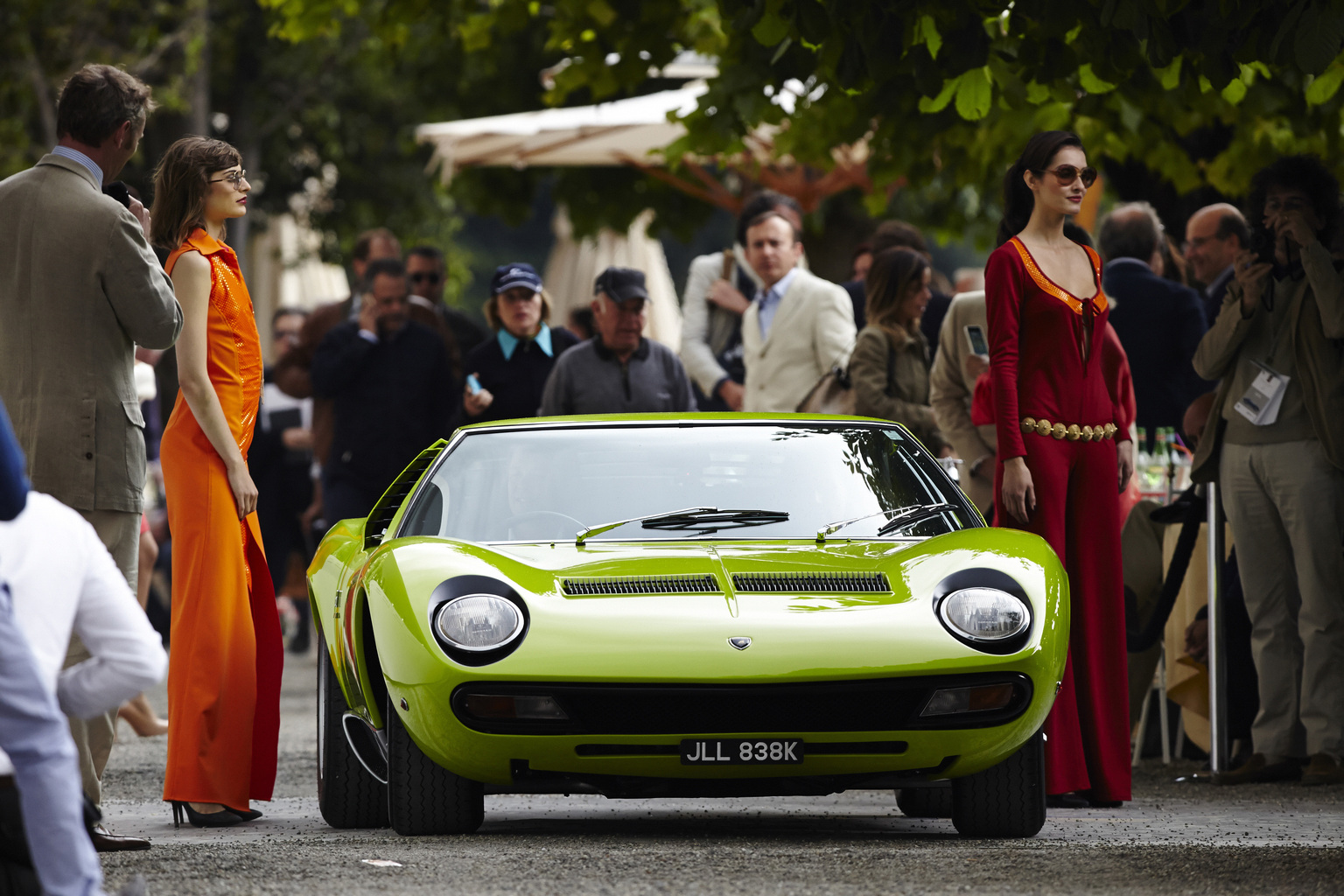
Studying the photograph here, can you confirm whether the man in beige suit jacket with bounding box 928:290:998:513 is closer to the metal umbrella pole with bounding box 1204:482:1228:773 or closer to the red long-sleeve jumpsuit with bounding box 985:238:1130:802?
the metal umbrella pole with bounding box 1204:482:1228:773

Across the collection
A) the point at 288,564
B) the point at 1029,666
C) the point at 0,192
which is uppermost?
the point at 0,192

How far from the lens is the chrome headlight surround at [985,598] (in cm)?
558

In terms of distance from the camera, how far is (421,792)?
580cm

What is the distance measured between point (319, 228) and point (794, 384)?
20.7m

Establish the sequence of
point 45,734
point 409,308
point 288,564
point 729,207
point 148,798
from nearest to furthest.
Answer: point 45,734, point 148,798, point 409,308, point 288,564, point 729,207

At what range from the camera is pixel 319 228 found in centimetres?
2975

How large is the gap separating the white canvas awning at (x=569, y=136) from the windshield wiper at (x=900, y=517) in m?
8.44

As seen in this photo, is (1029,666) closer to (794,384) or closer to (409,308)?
(794,384)

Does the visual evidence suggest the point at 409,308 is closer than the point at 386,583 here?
No

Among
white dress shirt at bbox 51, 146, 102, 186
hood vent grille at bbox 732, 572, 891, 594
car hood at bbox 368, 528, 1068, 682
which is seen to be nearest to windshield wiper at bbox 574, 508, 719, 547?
car hood at bbox 368, 528, 1068, 682

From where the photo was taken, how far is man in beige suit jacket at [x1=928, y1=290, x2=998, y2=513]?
347 inches

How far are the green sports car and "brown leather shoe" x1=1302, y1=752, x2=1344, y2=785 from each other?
7.19 ft

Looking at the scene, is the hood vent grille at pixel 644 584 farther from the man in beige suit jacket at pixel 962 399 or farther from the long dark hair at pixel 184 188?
the man in beige suit jacket at pixel 962 399

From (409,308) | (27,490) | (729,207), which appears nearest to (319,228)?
(729,207)
